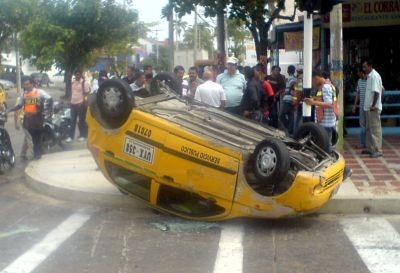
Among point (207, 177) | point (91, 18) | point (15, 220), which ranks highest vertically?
point (91, 18)

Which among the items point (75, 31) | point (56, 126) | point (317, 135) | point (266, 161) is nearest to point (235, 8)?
point (56, 126)

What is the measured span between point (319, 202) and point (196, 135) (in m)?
1.49

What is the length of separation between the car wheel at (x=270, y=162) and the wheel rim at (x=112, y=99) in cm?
175

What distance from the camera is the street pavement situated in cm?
836

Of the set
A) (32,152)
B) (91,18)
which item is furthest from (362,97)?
(91,18)

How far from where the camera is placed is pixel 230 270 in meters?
6.14

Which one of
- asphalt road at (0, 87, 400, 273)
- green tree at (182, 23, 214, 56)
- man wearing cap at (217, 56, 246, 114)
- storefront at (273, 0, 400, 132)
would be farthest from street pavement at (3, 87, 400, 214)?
green tree at (182, 23, 214, 56)

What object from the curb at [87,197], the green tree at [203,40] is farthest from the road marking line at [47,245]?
the green tree at [203,40]

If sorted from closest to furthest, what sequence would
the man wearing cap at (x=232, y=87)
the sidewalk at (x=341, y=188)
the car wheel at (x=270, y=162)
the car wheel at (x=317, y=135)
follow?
the car wheel at (x=270, y=162) < the car wheel at (x=317, y=135) < the sidewalk at (x=341, y=188) < the man wearing cap at (x=232, y=87)

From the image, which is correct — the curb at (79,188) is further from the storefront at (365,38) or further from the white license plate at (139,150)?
the storefront at (365,38)

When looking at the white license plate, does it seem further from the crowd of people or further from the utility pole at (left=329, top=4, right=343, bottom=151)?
the utility pole at (left=329, top=4, right=343, bottom=151)

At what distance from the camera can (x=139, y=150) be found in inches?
305

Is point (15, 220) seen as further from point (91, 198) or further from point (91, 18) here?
point (91, 18)

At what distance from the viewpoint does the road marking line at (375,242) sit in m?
6.21
